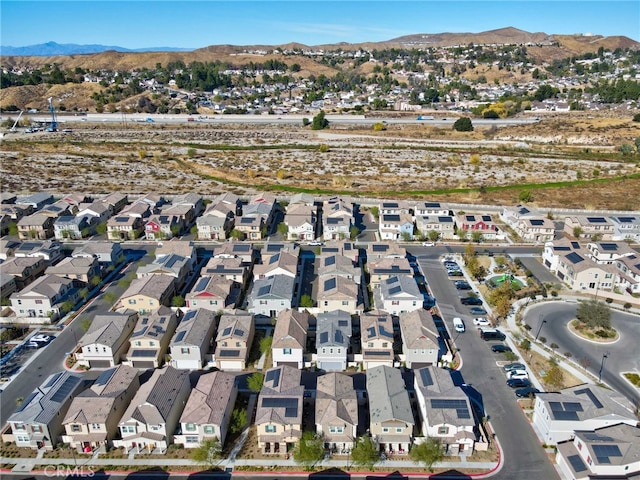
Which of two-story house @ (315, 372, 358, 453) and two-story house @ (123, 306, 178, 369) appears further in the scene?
two-story house @ (123, 306, 178, 369)

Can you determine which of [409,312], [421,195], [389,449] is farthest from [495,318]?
[421,195]

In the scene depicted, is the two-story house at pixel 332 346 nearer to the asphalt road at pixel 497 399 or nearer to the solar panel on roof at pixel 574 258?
the asphalt road at pixel 497 399

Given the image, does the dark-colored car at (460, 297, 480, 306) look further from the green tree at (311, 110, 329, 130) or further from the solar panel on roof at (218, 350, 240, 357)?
the green tree at (311, 110, 329, 130)

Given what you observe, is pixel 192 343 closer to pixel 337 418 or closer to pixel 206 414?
pixel 206 414

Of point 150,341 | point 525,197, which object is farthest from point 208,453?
point 525,197

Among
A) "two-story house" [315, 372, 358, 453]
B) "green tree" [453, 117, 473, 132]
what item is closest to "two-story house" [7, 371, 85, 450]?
"two-story house" [315, 372, 358, 453]

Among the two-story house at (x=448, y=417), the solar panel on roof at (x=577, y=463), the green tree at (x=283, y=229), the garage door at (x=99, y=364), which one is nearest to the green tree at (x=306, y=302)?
the two-story house at (x=448, y=417)
